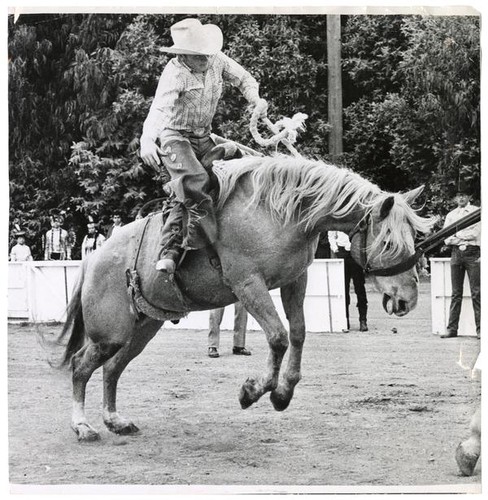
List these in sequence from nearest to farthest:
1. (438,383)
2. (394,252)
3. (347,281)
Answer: (394,252)
(438,383)
(347,281)

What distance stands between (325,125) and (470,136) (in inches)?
76.8

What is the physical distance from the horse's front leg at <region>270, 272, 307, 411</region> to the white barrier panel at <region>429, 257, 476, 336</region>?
1.91 metres

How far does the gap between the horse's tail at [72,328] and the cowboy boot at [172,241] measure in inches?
46.5

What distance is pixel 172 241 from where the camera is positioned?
7922mm

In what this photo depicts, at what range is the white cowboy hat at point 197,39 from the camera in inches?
306

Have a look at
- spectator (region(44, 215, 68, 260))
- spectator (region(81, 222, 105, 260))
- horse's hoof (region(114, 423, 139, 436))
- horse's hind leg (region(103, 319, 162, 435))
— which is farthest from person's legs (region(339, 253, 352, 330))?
horse's hoof (region(114, 423, 139, 436))

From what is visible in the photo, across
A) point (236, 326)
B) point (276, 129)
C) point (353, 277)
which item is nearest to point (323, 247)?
point (353, 277)

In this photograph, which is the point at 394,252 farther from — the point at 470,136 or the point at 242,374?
the point at 242,374

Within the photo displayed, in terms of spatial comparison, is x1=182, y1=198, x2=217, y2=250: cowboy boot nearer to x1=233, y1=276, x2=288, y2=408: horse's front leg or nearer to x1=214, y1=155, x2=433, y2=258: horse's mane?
x1=214, y1=155, x2=433, y2=258: horse's mane

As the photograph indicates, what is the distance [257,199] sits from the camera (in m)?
7.71

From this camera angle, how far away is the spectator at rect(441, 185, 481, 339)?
8.18 meters

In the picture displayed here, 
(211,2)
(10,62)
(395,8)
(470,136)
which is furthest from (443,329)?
(10,62)

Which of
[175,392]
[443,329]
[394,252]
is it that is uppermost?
[394,252]

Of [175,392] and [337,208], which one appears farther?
[175,392]
